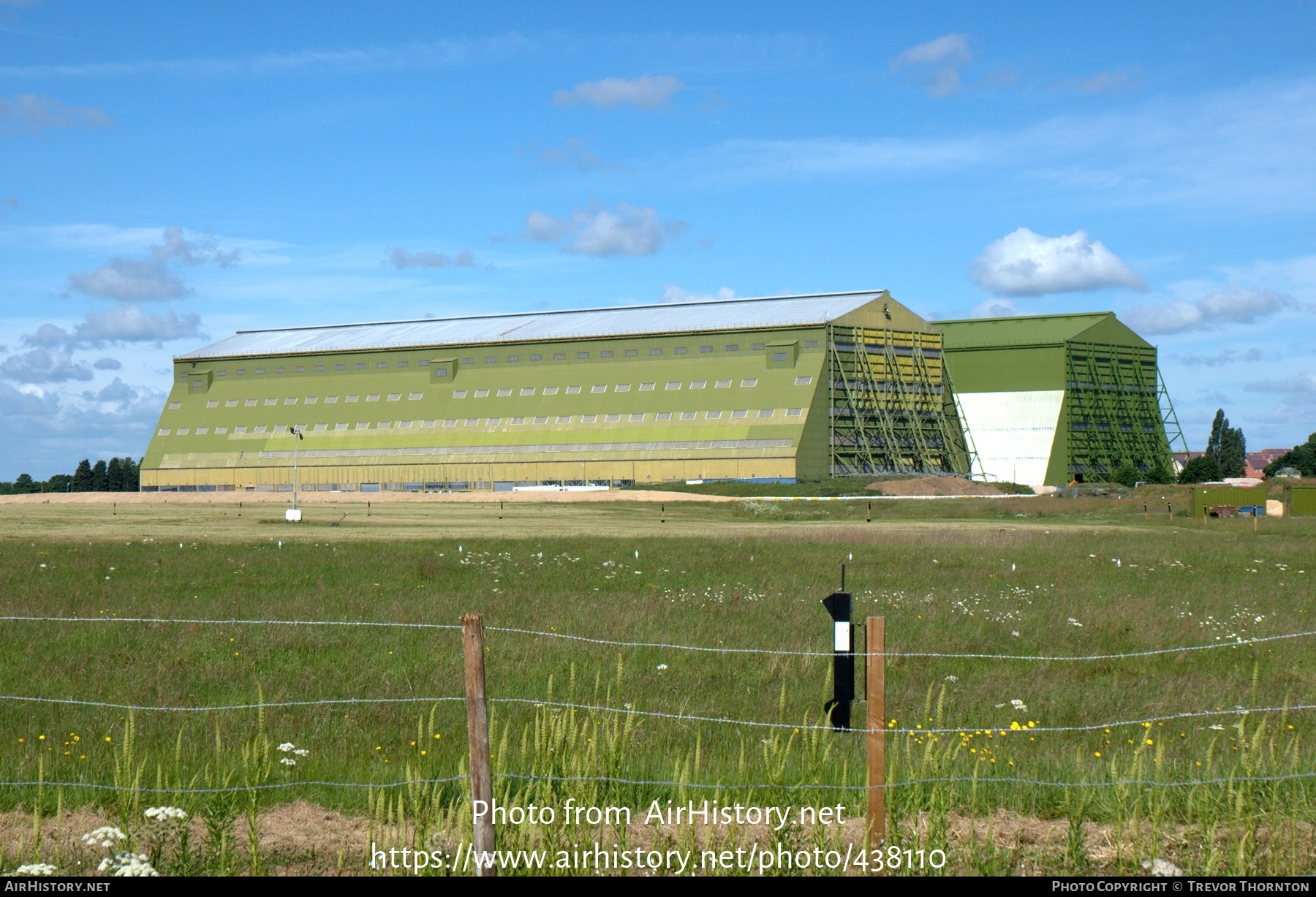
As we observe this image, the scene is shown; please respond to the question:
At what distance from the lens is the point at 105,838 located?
7.79 metres

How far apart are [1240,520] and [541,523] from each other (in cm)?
2791

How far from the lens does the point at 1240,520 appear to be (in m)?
49.2

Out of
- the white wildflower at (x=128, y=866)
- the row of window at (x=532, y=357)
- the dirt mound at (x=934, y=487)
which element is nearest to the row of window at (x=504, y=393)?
the row of window at (x=532, y=357)

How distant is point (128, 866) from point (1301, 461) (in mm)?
131360

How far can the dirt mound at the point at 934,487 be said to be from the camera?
8238cm

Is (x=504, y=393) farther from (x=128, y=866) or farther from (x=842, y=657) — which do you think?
(x=128, y=866)

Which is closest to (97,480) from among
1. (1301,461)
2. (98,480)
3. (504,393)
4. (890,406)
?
(98,480)

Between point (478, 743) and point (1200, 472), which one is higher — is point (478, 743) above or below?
below

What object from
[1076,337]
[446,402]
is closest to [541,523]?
[446,402]

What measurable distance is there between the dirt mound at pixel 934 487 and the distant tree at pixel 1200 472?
15063 millimetres

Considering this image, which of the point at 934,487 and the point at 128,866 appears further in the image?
the point at 934,487

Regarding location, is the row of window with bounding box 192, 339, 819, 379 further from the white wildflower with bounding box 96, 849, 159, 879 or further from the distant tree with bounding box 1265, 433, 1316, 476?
the white wildflower with bounding box 96, 849, 159, 879

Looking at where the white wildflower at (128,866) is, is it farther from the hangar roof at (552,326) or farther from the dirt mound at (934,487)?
the hangar roof at (552,326)

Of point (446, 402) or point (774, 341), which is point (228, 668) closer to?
point (774, 341)
